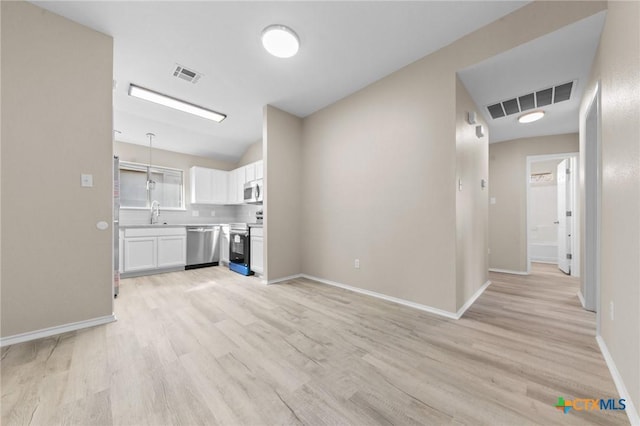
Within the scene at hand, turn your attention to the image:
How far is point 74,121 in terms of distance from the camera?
2.10m

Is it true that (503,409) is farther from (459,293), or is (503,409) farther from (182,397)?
(182,397)

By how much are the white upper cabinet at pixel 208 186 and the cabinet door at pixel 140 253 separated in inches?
55.7

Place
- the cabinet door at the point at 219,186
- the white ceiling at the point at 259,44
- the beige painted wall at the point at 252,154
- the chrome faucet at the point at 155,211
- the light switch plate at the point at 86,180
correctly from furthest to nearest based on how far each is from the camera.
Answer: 1. the cabinet door at the point at 219,186
2. the beige painted wall at the point at 252,154
3. the chrome faucet at the point at 155,211
4. the light switch plate at the point at 86,180
5. the white ceiling at the point at 259,44

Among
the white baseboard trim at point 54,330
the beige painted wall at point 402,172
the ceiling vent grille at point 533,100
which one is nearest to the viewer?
the white baseboard trim at point 54,330

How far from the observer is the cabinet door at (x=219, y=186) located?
5.46 meters

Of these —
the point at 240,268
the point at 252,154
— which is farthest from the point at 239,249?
the point at 252,154

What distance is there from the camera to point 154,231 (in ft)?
13.7

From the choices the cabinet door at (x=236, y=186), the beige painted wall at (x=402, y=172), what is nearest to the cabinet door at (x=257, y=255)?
the beige painted wall at (x=402, y=172)

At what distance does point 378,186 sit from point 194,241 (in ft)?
12.5

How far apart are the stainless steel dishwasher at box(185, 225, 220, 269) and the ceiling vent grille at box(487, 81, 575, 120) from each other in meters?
5.26

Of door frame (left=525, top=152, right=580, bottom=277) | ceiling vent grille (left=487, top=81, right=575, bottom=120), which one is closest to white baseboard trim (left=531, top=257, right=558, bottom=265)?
door frame (left=525, top=152, right=580, bottom=277)

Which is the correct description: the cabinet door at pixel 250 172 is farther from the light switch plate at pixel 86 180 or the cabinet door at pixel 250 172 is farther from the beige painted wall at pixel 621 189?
the beige painted wall at pixel 621 189

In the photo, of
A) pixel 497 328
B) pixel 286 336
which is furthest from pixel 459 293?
A: pixel 286 336

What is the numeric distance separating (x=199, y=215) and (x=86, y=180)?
11.6 feet
